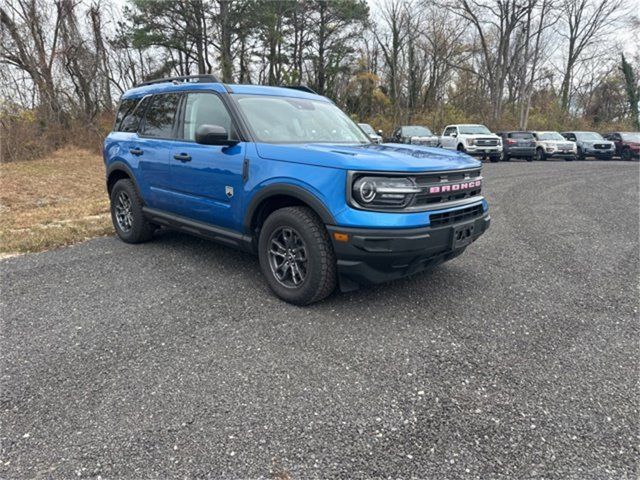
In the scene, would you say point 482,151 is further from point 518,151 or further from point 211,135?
point 211,135

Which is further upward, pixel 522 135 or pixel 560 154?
pixel 522 135

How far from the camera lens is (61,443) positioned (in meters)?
2.10

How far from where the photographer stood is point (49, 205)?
8531 mm

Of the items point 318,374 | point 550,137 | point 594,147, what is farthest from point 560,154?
point 318,374

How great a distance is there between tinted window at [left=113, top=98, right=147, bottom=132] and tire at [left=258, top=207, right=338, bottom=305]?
2634 millimetres

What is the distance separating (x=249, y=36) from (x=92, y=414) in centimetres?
2791

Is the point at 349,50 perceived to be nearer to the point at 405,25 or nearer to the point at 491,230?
the point at 405,25

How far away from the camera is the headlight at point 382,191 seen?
312cm

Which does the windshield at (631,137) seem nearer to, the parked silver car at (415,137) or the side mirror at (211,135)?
the parked silver car at (415,137)

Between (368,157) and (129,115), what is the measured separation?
3635mm

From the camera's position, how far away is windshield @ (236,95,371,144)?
392 centimetres

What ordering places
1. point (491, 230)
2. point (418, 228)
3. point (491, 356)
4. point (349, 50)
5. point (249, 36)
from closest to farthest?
point (491, 356), point (418, 228), point (491, 230), point (249, 36), point (349, 50)

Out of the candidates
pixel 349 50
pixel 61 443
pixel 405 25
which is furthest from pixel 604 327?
pixel 405 25

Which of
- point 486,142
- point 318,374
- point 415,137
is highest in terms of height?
point 415,137
